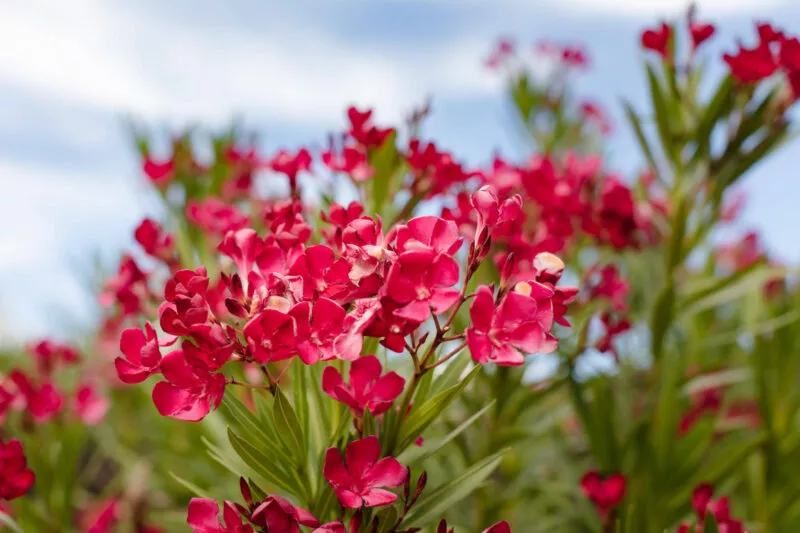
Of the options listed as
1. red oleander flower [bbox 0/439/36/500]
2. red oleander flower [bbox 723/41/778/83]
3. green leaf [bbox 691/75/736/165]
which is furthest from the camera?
green leaf [bbox 691/75/736/165]

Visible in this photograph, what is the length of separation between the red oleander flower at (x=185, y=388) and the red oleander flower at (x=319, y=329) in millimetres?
92

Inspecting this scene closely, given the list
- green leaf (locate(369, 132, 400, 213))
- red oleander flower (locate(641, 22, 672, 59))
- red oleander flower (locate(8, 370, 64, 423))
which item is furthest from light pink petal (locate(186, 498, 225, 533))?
red oleander flower (locate(641, 22, 672, 59))

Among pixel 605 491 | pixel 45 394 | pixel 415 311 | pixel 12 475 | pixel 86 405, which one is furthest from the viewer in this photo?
pixel 86 405

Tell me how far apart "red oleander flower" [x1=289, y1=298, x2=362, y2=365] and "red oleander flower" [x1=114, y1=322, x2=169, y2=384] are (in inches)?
5.6

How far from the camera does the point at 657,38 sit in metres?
1.47

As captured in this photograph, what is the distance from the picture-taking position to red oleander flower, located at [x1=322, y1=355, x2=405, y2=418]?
64 centimetres

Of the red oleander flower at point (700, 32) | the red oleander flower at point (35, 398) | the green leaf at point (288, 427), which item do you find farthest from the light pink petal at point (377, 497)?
the red oleander flower at point (700, 32)

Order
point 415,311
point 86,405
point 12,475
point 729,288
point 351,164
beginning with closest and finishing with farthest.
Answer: point 415,311 < point 12,475 < point 351,164 < point 729,288 < point 86,405

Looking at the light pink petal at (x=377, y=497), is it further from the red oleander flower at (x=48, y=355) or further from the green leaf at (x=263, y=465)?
the red oleander flower at (x=48, y=355)

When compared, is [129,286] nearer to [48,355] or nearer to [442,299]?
[48,355]

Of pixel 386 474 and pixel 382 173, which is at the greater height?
pixel 382 173

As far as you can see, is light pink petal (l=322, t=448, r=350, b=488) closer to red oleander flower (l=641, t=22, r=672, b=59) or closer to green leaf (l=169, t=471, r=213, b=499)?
green leaf (l=169, t=471, r=213, b=499)

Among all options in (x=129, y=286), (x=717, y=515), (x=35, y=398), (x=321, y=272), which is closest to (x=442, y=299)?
(x=321, y=272)

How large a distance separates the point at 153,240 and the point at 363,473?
2.30 feet
